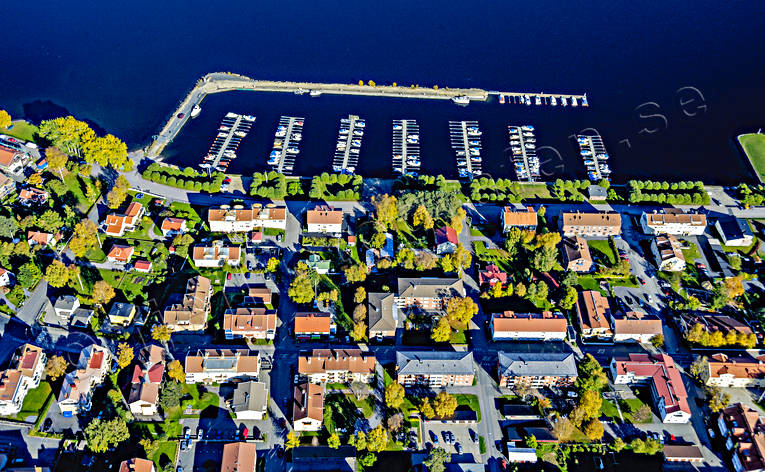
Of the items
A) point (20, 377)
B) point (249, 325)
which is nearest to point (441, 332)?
point (249, 325)

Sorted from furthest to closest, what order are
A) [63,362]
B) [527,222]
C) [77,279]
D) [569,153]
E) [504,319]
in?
[569,153] < [527,222] < [77,279] < [504,319] < [63,362]

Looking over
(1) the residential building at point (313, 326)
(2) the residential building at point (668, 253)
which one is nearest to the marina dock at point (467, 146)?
(2) the residential building at point (668, 253)

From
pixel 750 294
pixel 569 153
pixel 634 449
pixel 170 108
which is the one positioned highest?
pixel 170 108

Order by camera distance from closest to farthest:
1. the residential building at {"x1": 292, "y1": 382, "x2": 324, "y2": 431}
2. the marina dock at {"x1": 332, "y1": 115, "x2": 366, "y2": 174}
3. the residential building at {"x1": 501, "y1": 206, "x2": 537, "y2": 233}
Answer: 1. the residential building at {"x1": 292, "y1": 382, "x2": 324, "y2": 431}
2. the residential building at {"x1": 501, "y1": 206, "x2": 537, "y2": 233}
3. the marina dock at {"x1": 332, "y1": 115, "x2": 366, "y2": 174}

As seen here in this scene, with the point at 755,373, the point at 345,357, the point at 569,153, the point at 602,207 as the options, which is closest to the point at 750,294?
the point at 755,373

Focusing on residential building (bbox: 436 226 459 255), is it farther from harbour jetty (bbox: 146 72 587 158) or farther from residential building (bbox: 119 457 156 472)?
residential building (bbox: 119 457 156 472)

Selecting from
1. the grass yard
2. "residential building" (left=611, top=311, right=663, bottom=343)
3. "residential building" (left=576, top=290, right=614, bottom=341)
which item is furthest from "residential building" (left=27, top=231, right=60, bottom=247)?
"residential building" (left=611, top=311, right=663, bottom=343)

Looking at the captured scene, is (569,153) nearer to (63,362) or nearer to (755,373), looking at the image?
(755,373)

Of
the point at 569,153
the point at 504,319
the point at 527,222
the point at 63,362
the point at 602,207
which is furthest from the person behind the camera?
the point at 569,153
